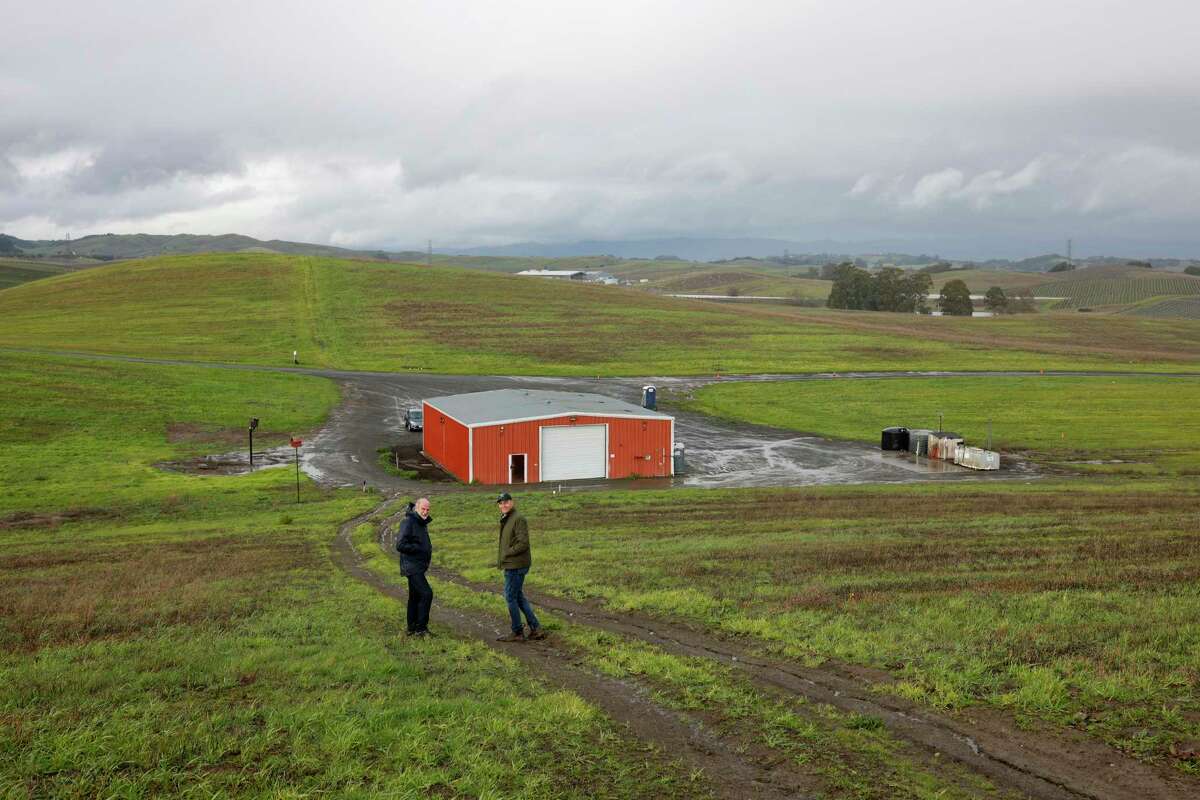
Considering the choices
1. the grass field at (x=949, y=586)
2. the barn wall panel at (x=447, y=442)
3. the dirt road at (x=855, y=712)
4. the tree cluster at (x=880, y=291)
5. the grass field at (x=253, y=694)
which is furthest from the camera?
the tree cluster at (x=880, y=291)

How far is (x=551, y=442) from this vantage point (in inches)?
1563

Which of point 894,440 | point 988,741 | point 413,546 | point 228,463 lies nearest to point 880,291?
point 894,440

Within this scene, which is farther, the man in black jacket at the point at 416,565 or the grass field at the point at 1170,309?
the grass field at the point at 1170,309

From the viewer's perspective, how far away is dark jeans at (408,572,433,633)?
12852 mm

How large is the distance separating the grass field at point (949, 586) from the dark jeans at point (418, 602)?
3.22 metres

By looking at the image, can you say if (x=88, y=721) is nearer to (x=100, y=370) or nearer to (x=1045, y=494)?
(x=1045, y=494)

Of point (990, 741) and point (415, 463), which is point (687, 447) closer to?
point (415, 463)

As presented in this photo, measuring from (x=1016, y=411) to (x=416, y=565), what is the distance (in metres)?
54.5

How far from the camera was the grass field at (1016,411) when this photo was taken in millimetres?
46781

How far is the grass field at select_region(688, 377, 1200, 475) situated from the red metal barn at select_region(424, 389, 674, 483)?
15992 mm

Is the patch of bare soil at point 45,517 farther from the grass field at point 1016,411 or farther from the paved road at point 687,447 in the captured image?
the grass field at point 1016,411

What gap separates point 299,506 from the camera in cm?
3053

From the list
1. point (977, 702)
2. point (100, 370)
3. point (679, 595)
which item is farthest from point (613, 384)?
point (977, 702)

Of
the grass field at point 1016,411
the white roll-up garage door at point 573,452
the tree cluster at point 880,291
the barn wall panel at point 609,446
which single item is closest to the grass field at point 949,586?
the barn wall panel at point 609,446
